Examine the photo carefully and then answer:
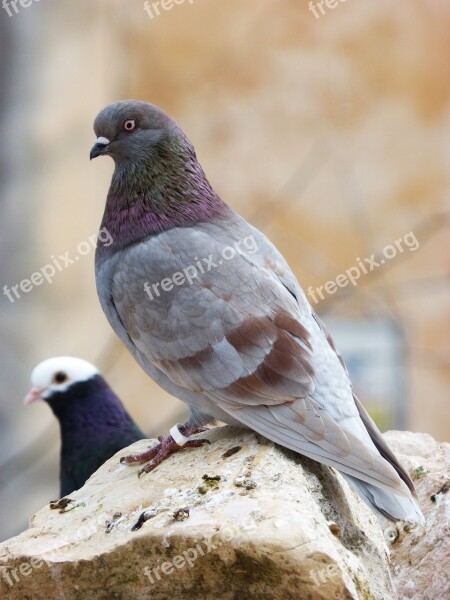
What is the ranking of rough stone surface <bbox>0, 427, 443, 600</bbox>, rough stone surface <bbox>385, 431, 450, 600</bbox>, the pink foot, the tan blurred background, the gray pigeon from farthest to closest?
the tan blurred background → the pink foot → rough stone surface <bbox>385, 431, 450, 600</bbox> → the gray pigeon → rough stone surface <bbox>0, 427, 443, 600</bbox>

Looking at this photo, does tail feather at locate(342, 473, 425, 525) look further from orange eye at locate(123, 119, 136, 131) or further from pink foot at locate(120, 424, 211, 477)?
orange eye at locate(123, 119, 136, 131)

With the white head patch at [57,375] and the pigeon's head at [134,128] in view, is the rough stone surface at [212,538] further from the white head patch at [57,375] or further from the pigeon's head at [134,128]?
the white head patch at [57,375]

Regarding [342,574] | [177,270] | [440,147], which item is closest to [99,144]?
[177,270]

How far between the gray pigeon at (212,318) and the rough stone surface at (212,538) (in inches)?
7.2

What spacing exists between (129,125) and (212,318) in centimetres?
113

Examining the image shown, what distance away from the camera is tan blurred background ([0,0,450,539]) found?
7.84 metres

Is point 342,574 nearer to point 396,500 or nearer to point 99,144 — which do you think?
point 396,500

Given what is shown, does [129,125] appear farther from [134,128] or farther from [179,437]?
[179,437]

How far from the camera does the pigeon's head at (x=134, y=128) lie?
14.2 feet

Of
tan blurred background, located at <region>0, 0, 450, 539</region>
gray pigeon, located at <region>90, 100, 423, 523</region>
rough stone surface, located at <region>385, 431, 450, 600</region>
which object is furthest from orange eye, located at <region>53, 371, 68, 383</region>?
rough stone surface, located at <region>385, 431, 450, 600</region>

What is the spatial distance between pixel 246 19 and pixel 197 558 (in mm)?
5929

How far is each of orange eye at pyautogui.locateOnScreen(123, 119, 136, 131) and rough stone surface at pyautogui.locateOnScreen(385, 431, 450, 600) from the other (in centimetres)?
216

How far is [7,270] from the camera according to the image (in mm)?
8109

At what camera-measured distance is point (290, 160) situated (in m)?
8.01
